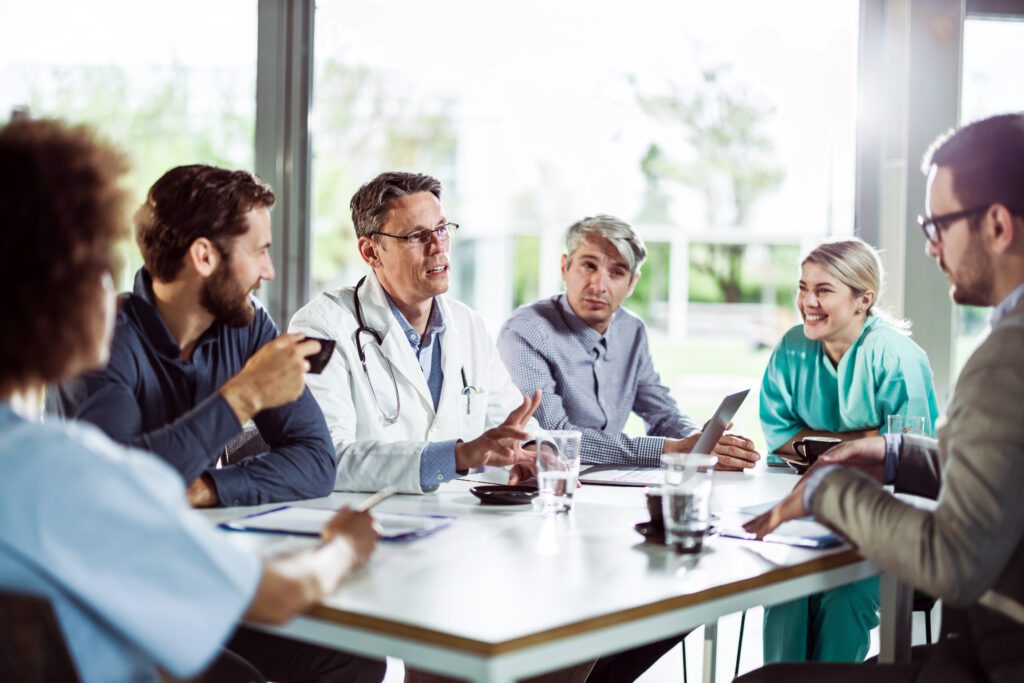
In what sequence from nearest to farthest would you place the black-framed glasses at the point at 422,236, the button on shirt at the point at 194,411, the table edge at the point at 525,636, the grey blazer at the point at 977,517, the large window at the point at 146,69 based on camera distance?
the table edge at the point at 525,636 < the grey blazer at the point at 977,517 < the button on shirt at the point at 194,411 < the black-framed glasses at the point at 422,236 < the large window at the point at 146,69

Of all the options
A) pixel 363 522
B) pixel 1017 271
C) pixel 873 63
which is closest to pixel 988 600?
pixel 1017 271

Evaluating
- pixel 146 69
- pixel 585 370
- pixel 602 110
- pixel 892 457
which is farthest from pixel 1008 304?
pixel 146 69

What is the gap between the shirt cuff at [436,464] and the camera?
219cm

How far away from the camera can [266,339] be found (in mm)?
2316

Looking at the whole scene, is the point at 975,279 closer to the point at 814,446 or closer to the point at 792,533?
the point at 792,533

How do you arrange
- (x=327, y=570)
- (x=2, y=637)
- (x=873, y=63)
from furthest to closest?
(x=873, y=63), (x=327, y=570), (x=2, y=637)

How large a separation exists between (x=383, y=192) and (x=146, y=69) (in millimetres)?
1808

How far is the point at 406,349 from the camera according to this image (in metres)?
2.64

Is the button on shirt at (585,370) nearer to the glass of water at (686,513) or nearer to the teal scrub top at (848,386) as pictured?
the teal scrub top at (848,386)

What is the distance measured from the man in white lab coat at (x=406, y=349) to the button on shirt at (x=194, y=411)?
0.17m

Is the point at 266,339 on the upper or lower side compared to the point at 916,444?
upper

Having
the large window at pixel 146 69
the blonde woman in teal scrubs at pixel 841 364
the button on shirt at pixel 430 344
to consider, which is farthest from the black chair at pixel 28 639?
the large window at pixel 146 69

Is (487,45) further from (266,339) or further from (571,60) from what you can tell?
(266,339)

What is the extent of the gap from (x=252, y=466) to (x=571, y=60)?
2935mm
